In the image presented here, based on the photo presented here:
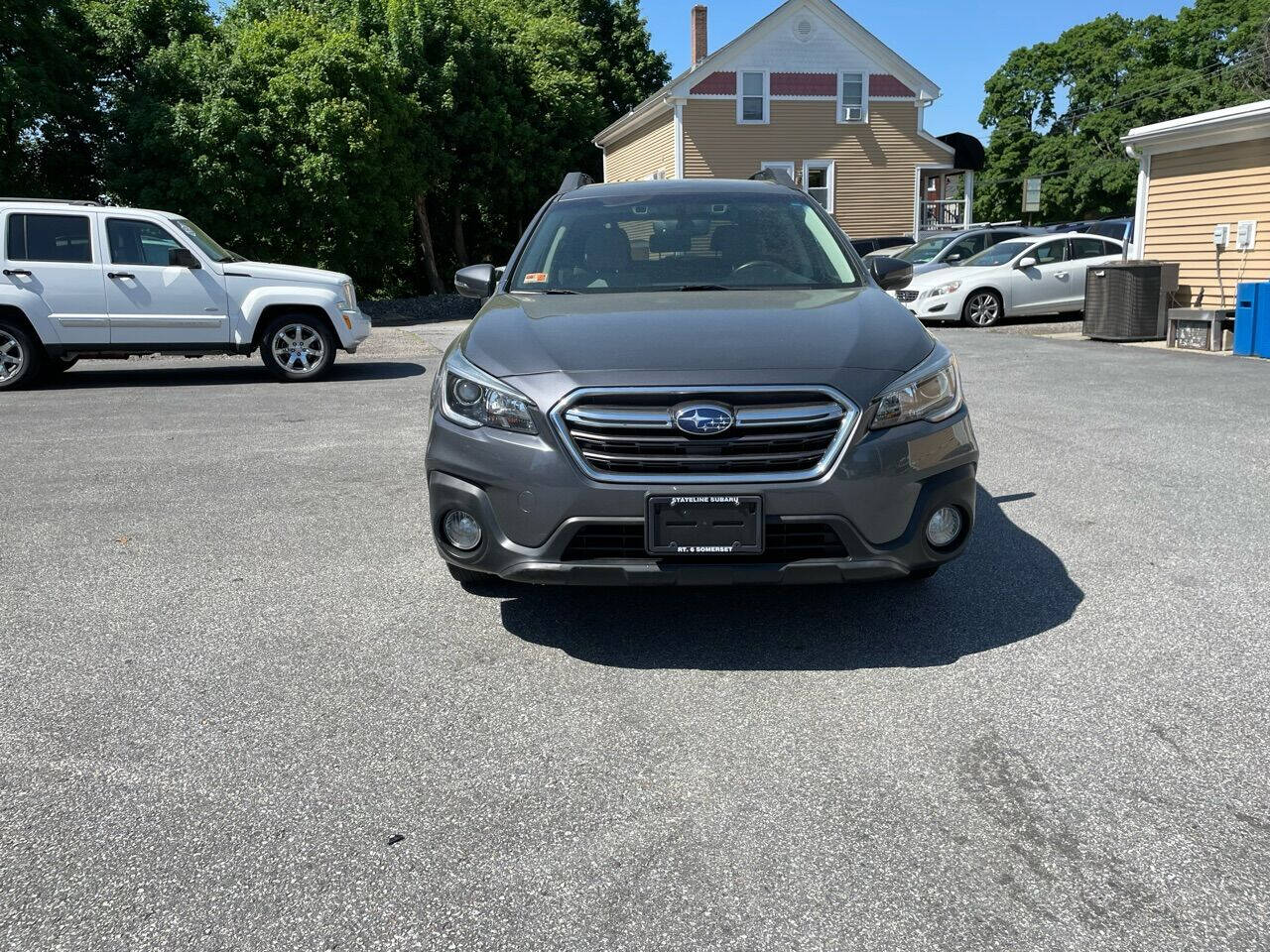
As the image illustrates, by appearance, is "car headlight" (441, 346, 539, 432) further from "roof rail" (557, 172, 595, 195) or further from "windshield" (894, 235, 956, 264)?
"windshield" (894, 235, 956, 264)

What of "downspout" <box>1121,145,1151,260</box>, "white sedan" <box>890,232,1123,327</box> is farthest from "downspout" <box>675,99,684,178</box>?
"downspout" <box>1121,145,1151,260</box>

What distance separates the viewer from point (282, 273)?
11.8 m

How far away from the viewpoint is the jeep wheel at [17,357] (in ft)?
37.1

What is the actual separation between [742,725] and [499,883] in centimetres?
104

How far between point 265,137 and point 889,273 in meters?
19.6

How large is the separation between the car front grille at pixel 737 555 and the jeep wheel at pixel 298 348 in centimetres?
912

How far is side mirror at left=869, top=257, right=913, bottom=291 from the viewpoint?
523cm

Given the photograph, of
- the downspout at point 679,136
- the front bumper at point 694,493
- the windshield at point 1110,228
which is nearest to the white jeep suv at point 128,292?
the front bumper at point 694,493

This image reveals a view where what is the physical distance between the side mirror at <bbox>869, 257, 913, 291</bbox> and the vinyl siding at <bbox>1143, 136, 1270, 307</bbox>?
1176cm

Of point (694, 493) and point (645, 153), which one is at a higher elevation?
point (645, 153)

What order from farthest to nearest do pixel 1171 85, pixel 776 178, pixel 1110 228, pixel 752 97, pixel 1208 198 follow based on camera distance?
pixel 1171 85 < pixel 752 97 < pixel 1110 228 < pixel 1208 198 < pixel 776 178

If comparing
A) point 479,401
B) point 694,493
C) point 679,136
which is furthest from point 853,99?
point 694,493

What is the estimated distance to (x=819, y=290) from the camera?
474 cm

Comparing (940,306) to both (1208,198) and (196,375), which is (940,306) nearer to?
(1208,198)
